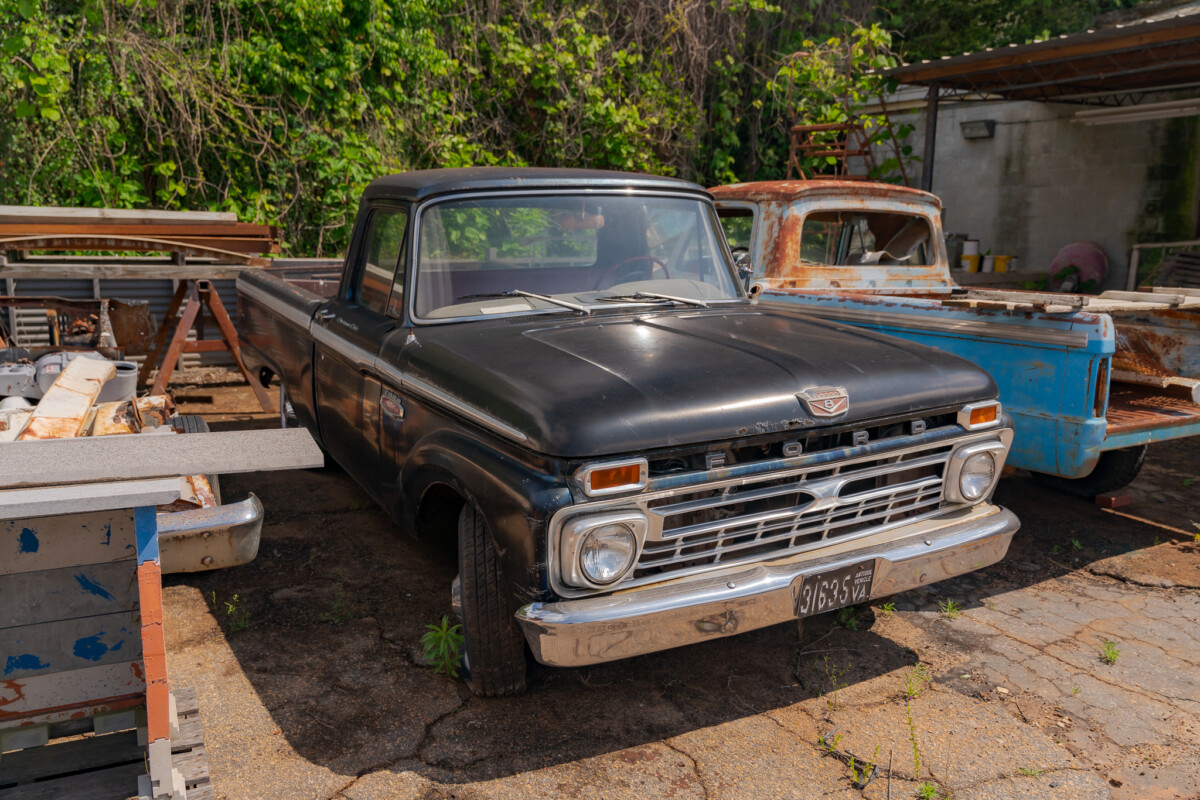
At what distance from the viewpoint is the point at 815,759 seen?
2744mm

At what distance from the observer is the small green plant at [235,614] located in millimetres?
3498

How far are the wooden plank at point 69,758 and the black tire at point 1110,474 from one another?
435cm

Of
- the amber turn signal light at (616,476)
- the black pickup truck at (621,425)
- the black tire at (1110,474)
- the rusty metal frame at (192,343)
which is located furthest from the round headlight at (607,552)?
the rusty metal frame at (192,343)

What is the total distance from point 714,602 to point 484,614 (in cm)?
75

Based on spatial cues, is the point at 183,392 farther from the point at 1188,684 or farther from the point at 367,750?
the point at 1188,684

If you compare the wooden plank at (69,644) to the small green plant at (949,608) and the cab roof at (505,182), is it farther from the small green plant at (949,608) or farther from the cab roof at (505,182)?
the small green plant at (949,608)

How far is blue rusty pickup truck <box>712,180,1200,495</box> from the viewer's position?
3.86 meters

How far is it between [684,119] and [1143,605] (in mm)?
9745

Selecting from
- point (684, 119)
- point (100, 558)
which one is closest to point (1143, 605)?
point (100, 558)

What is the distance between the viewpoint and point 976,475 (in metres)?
3.23

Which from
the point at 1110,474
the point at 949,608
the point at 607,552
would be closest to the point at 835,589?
the point at 607,552

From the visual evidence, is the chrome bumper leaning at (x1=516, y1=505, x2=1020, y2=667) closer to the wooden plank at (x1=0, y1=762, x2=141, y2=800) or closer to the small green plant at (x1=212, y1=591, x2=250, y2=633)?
the wooden plank at (x1=0, y1=762, x2=141, y2=800)

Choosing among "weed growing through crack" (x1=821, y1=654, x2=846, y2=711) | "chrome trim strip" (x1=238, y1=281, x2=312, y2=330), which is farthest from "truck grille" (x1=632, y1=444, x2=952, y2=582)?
"chrome trim strip" (x1=238, y1=281, x2=312, y2=330)

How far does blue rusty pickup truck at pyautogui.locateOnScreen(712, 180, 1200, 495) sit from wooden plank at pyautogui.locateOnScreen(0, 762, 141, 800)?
324 centimetres
